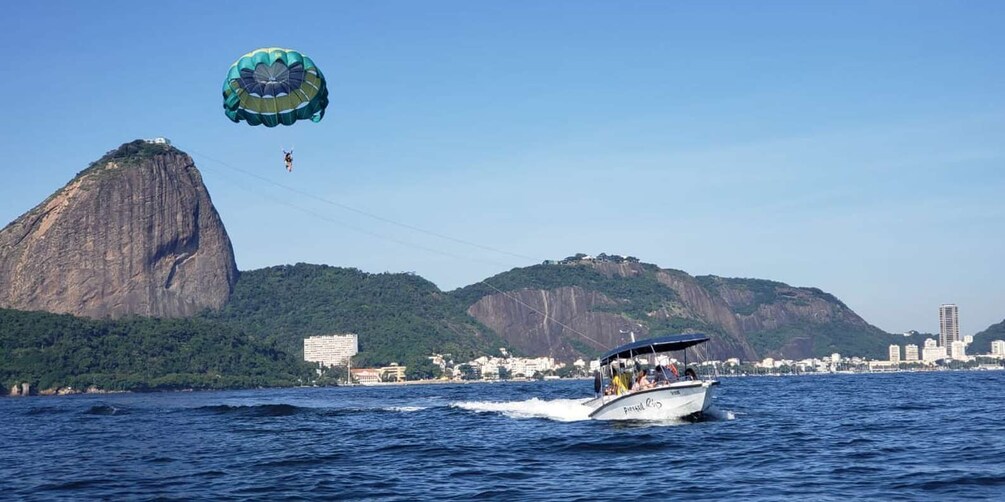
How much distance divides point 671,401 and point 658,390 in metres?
0.64

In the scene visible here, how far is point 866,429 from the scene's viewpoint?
4094 centimetres

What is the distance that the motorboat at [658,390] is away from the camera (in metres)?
41.6

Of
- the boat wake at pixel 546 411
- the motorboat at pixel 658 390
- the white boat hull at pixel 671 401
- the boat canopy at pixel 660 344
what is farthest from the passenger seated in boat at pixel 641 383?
the boat wake at pixel 546 411

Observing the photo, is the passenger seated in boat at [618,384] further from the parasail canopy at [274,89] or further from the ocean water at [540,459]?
the parasail canopy at [274,89]

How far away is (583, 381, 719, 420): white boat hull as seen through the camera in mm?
41562

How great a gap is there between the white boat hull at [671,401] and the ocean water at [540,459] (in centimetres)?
63

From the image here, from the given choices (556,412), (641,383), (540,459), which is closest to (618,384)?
(641,383)

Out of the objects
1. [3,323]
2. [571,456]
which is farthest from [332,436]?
[3,323]

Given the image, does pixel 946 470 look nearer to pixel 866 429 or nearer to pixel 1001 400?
pixel 866 429

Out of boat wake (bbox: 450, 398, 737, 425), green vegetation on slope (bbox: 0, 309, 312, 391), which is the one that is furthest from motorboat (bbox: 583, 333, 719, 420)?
green vegetation on slope (bbox: 0, 309, 312, 391)

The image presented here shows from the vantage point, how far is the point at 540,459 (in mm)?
33219

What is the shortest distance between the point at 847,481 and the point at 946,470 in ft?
10.3

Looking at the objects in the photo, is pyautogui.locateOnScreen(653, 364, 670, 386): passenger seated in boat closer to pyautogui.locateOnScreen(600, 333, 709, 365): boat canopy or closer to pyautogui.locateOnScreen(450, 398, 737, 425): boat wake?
pyautogui.locateOnScreen(600, 333, 709, 365): boat canopy

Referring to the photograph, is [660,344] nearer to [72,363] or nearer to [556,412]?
[556,412]
